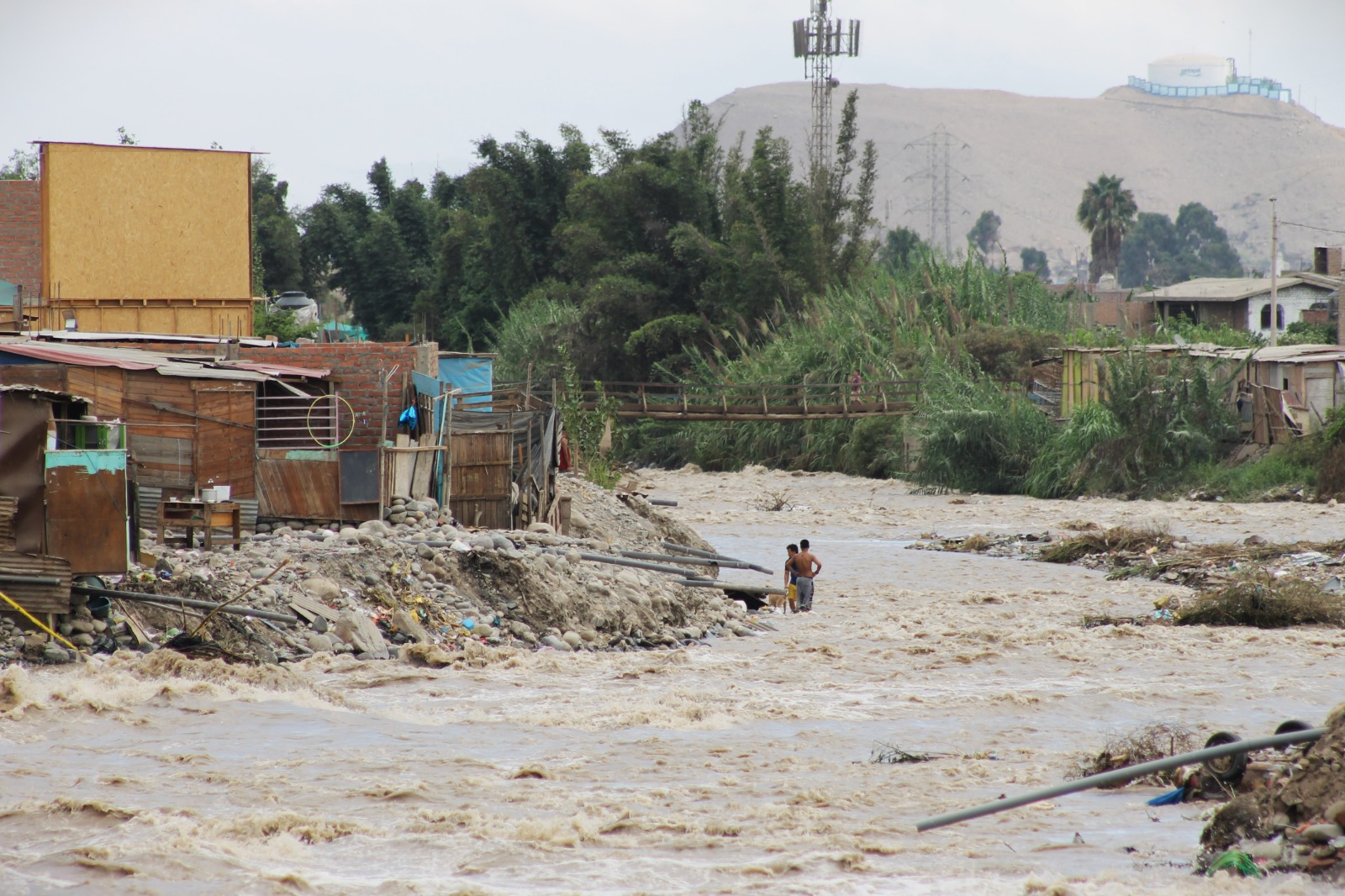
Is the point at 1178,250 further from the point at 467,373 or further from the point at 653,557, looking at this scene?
the point at 653,557

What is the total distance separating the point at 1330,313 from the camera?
159 ft

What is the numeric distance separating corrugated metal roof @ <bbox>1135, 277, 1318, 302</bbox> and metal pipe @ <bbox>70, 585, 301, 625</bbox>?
44388 millimetres

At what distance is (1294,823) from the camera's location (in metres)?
6.91

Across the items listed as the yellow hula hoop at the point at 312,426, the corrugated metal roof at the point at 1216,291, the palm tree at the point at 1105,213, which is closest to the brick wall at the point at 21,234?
the yellow hula hoop at the point at 312,426

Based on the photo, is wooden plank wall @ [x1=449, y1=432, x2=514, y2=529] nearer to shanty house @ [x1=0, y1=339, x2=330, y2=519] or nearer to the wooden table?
shanty house @ [x1=0, y1=339, x2=330, y2=519]

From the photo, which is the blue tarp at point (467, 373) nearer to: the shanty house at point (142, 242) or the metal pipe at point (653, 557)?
the shanty house at point (142, 242)

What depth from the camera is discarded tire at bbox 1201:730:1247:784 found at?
775 centimetres

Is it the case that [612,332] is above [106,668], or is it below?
above

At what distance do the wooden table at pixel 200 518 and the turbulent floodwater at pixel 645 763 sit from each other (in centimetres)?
280

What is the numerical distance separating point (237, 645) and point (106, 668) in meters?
1.16

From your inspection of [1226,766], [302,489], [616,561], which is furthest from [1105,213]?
[1226,766]

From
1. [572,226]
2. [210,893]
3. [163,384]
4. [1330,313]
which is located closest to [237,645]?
[163,384]

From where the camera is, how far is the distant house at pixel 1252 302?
5188cm

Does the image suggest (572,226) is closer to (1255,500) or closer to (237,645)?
(1255,500)
